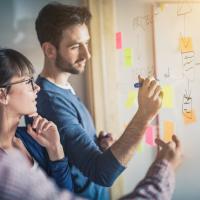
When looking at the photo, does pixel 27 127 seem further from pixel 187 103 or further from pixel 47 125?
pixel 187 103

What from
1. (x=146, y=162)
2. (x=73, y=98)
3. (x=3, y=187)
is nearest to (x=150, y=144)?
(x=146, y=162)

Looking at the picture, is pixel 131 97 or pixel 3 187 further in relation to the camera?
pixel 131 97

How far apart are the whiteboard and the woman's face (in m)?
0.36

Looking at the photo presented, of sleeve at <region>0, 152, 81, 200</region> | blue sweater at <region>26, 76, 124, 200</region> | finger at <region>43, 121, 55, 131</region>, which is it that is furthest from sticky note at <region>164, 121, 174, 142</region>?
sleeve at <region>0, 152, 81, 200</region>

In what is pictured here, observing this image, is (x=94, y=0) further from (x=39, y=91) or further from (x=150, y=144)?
(x=150, y=144)

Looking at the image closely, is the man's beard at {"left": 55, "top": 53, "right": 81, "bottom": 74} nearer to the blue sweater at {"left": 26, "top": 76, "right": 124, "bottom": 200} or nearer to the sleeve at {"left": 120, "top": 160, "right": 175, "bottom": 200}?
the blue sweater at {"left": 26, "top": 76, "right": 124, "bottom": 200}

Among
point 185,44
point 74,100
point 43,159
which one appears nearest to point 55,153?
point 43,159

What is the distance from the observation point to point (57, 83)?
901 millimetres

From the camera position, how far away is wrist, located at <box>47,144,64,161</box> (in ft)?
2.83

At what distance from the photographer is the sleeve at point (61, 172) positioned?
863 millimetres

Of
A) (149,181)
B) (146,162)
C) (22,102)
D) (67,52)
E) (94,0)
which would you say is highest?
(94,0)

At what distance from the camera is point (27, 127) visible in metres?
0.85

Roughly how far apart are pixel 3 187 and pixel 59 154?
423mm

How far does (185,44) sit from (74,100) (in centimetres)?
37
